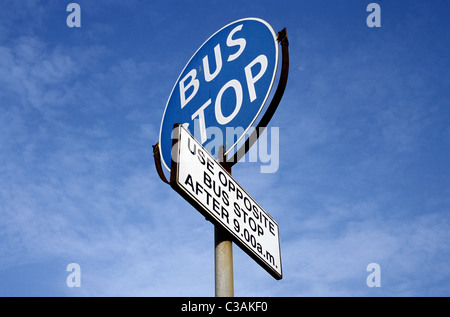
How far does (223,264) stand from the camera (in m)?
2.77

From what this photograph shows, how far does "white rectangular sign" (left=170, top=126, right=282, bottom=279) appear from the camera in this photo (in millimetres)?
2338

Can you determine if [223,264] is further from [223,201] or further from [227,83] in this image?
[227,83]

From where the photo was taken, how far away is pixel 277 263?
3039 millimetres

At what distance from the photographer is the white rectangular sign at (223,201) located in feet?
7.67

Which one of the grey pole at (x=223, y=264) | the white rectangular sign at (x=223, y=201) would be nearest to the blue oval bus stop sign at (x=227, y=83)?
the white rectangular sign at (x=223, y=201)

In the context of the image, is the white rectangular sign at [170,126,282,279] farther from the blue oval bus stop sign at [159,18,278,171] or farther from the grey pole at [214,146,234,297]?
the blue oval bus stop sign at [159,18,278,171]

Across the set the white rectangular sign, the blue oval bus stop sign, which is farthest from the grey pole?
the blue oval bus stop sign

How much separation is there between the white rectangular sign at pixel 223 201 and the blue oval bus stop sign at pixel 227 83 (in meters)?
0.53

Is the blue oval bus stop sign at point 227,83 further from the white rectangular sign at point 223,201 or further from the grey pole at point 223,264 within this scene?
the grey pole at point 223,264

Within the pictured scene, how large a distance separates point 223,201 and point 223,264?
0.44m

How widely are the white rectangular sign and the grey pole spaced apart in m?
0.13
